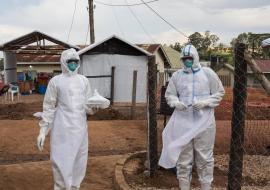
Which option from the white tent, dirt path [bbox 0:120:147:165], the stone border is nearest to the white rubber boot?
the stone border

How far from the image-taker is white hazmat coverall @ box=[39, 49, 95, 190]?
5469 mm

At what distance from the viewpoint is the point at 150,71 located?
7.09m

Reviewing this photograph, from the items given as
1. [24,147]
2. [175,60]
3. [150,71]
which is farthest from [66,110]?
[175,60]

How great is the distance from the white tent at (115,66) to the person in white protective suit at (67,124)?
12.6 m

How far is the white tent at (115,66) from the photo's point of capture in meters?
18.9

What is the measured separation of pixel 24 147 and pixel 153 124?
3719 mm

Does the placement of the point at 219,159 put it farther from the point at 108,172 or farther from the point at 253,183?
the point at 108,172

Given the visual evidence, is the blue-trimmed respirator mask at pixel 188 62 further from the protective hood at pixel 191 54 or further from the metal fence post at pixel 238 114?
the metal fence post at pixel 238 114

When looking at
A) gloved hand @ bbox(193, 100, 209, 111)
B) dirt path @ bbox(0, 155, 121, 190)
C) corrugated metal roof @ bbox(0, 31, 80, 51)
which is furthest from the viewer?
corrugated metal roof @ bbox(0, 31, 80, 51)

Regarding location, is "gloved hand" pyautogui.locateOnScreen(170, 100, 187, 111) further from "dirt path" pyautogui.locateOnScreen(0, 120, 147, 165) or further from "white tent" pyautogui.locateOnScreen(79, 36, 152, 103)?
"white tent" pyautogui.locateOnScreen(79, 36, 152, 103)

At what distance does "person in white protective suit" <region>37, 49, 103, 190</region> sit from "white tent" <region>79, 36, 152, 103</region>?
12587 mm

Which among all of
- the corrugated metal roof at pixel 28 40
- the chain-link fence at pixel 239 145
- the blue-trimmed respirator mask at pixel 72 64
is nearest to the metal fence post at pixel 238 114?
the chain-link fence at pixel 239 145

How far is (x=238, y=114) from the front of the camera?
5.43 meters

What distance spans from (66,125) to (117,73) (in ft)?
45.3
